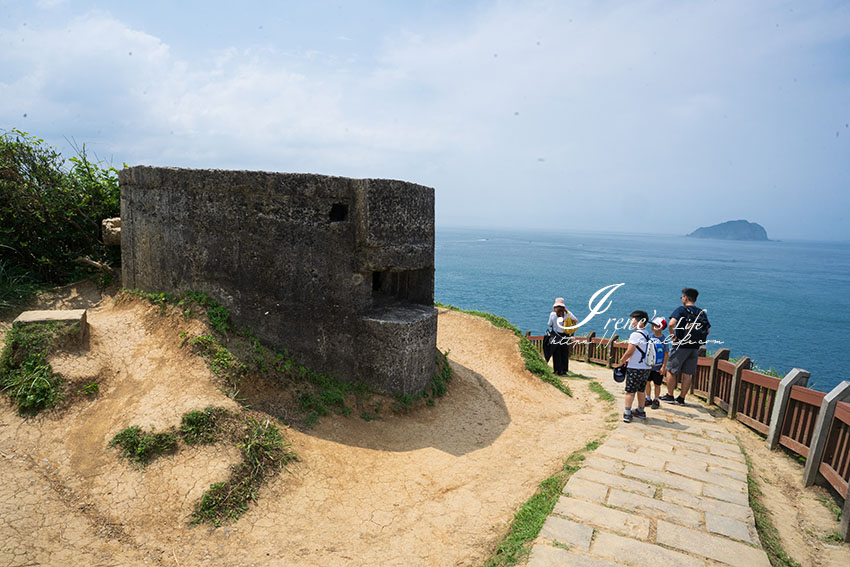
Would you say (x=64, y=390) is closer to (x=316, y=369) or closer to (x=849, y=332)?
(x=316, y=369)

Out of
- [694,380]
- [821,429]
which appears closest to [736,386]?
[694,380]

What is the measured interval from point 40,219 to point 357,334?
6428 mm

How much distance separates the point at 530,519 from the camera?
14.7ft

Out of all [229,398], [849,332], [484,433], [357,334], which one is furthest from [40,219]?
[849,332]

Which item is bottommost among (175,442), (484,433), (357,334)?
(484,433)

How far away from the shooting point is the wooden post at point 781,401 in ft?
20.1

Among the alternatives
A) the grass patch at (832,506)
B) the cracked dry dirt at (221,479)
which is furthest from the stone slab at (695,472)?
the cracked dry dirt at (221,479)

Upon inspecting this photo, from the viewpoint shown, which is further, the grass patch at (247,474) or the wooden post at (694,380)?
the wooden post at (694,380)

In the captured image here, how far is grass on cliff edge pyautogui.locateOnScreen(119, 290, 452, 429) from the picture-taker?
5949 millimetres

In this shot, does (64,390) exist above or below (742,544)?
above

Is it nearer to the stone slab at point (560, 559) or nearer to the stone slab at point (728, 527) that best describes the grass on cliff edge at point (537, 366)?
the stone slab at point (728, 527)

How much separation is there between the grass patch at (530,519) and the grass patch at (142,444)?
3419mm

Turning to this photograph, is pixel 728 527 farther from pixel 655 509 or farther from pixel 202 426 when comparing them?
pixel 202 426

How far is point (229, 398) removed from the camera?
5.65 m
